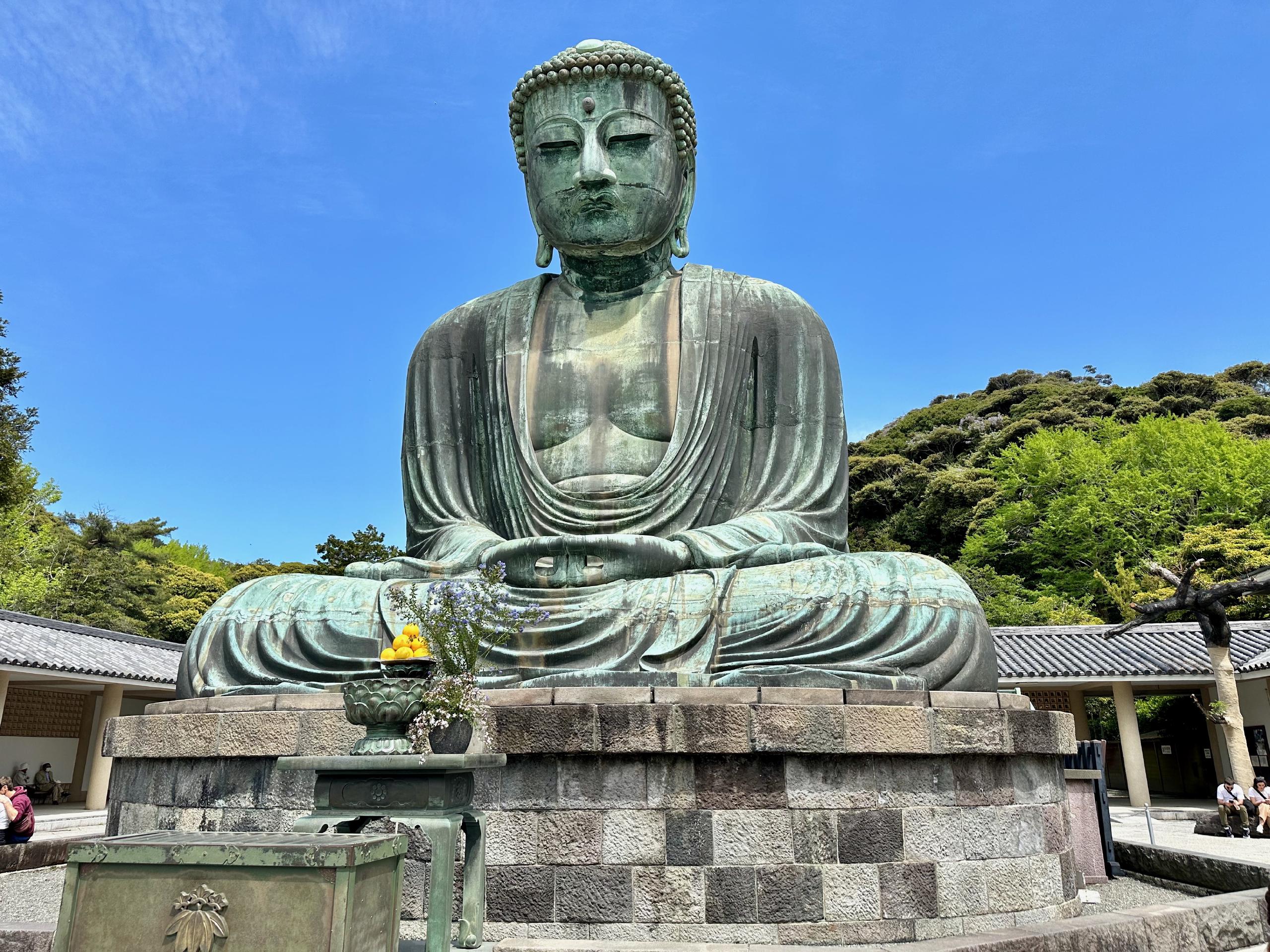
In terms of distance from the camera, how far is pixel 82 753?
64.4 ft

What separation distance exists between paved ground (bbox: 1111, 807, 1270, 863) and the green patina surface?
5.47m

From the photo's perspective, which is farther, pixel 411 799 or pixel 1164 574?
pixel 1164 574

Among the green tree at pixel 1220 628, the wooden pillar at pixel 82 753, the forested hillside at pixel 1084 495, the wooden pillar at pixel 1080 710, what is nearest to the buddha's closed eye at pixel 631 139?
the green tree at pixel 1220 628

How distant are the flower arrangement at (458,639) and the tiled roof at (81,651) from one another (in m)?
11.2

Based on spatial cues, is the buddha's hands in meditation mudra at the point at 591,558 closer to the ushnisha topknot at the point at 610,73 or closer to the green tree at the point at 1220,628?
the ushnisha topknot at the point at 610,73

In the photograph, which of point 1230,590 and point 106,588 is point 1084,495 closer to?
→ point 1230,590

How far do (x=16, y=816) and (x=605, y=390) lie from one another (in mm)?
6554

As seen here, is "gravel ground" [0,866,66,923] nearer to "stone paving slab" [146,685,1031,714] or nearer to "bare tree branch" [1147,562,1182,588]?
"stone paving slab" [146,685,1031,714]

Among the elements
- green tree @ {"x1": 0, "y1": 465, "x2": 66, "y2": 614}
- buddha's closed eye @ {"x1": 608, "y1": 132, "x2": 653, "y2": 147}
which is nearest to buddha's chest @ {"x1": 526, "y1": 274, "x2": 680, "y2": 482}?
buddha's closed eye @ {"x1": 608, "y1": 132, "x2": 653, "y2": 147}

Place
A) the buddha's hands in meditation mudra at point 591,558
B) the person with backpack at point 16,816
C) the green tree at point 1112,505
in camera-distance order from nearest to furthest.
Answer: the buddha's hands in meditation mudra at point 591,558 < the person with backpack at point 16,816 < the green tree at point 1112,505

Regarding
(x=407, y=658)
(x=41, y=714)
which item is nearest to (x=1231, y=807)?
(x=407, y=658)

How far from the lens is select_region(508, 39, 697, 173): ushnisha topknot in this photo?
23.4 ft

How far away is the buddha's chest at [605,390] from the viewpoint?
22.3 ft

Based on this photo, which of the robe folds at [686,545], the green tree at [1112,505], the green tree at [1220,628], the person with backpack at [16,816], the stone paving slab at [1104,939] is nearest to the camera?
the stone paving slab at [1104,939]
